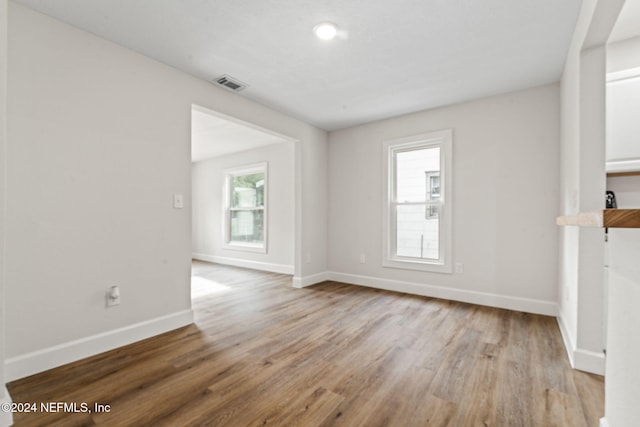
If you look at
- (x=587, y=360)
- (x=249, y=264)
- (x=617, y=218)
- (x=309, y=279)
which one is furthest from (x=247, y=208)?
(x=617, y=218)

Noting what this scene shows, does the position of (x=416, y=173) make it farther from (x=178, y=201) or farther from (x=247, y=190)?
(x=247, y=190)

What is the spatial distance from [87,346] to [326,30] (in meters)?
2.97

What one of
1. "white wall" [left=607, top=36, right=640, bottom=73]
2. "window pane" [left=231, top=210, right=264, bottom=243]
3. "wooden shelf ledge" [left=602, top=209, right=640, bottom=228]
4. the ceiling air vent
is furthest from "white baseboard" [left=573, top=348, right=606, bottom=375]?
"window pane" [left=231, top=210, right=264, bottom=243]

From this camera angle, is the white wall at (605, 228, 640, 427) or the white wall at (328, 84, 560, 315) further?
the white wall at (328, 84, 560, 315)

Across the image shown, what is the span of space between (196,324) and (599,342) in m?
3.22

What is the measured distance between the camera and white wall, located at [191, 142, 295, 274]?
542 cm

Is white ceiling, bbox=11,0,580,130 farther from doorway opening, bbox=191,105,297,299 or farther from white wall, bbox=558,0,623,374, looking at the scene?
doorway opening, bbox=191,105,297,299

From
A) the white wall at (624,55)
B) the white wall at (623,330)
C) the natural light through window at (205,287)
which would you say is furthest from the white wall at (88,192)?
the white wall at (624,55)

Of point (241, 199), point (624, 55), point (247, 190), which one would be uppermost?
point (624, 55)

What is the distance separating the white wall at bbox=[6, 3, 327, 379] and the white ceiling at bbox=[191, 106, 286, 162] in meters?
1.35

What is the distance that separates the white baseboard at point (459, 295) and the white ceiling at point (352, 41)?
2.34 m

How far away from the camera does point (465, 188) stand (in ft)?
11.7

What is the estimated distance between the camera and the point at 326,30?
7.13 ft

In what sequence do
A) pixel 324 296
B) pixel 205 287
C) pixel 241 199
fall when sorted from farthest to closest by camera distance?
pixel 241 199 → pixel 205 287 → pixel 324 296
